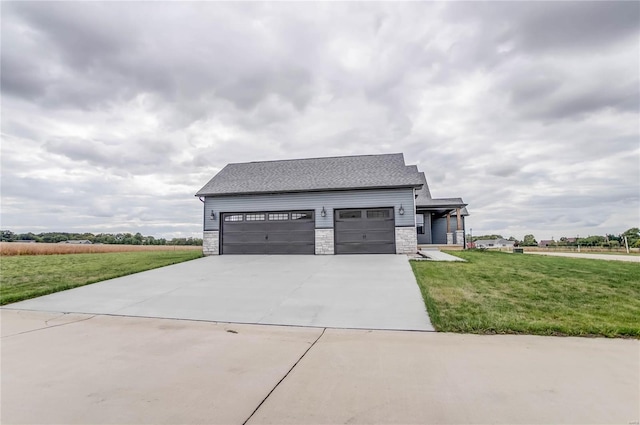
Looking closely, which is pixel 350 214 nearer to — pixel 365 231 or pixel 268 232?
pixel 365 231

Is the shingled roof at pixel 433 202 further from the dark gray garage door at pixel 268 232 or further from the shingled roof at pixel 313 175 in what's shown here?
the dark gray garage door at pixel 268 232

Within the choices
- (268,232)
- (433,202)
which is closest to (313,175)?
(268,232)

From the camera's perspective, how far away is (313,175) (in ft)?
52.1

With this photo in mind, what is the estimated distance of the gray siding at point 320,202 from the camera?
13.8 metres

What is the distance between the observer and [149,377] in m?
2.89

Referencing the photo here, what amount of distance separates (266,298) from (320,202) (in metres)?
8.53

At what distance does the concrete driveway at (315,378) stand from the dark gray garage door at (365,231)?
9719 mm

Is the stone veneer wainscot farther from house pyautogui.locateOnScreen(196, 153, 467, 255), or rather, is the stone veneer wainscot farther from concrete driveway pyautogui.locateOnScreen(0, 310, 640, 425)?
concrete driveway pyautogui.locateOnScreen(0, 310, 640, 425)

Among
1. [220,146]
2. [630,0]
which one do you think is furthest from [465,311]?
[220,146]

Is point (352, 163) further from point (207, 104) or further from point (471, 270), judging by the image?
point (471, 270)

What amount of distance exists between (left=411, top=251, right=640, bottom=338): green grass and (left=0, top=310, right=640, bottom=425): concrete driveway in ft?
1.27

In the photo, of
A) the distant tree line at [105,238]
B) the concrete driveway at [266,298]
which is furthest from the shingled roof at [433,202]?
the distant tree line at [105,238]

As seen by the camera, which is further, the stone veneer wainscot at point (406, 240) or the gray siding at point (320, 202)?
the gray siding at point (320, 202)

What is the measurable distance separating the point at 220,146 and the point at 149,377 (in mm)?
18077
